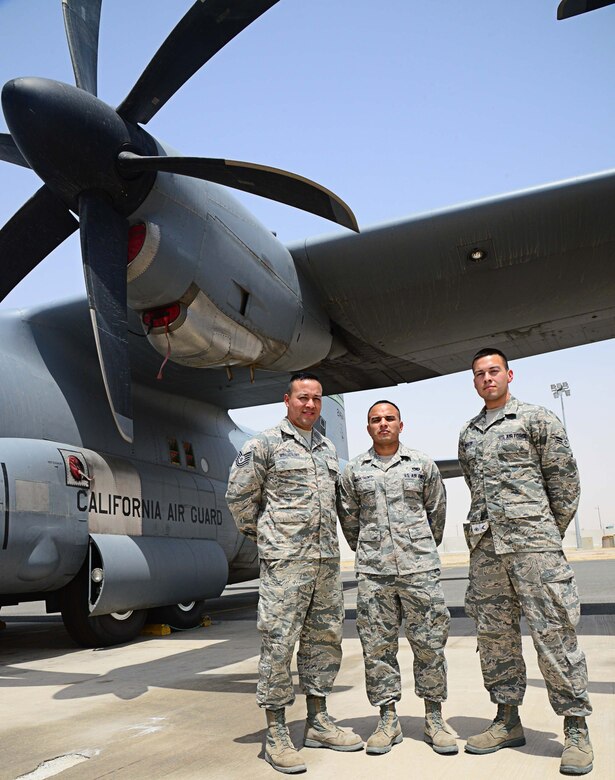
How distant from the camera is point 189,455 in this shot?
10.2 meters

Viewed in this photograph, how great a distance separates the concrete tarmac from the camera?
326cm

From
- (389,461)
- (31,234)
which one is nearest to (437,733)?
(389,461)

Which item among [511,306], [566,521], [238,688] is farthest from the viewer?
[511,306]

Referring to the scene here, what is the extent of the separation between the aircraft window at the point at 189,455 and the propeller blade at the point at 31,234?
13.0ft

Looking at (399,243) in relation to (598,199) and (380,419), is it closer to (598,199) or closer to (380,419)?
(598,199)

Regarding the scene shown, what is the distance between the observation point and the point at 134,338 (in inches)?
328

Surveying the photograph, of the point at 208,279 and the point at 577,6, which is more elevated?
the point at 577,6

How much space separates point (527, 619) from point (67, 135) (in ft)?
16.3

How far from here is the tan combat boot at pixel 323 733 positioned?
3.55m

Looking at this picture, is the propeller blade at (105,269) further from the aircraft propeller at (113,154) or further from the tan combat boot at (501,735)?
the tan combat boot at (501,735)

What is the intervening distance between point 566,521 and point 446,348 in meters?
5.51

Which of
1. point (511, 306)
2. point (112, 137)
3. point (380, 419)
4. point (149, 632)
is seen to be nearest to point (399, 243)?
point (511, 306)

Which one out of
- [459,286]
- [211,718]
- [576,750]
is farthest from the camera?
[459,286]

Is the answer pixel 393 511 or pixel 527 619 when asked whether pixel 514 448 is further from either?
pixel 527 619
